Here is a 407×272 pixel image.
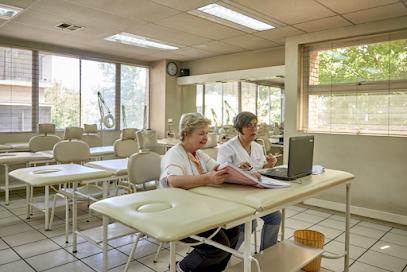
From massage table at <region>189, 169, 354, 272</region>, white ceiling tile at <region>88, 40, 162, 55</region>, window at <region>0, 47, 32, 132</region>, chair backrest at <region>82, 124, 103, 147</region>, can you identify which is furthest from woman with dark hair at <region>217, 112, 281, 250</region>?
window at <region>0, 47, 32, 132</region>

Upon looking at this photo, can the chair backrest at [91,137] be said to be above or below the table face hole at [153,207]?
above

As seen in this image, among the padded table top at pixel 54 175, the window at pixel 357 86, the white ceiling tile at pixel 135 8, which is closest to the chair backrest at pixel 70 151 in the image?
the padded table top at pixel 54 175

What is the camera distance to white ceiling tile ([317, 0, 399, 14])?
310 centimetres

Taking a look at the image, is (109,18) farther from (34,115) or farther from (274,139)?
(274,139)

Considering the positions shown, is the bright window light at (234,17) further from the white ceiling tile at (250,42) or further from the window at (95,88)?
the window at (95,88)

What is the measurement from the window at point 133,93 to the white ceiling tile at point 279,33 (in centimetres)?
323

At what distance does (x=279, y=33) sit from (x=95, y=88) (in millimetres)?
3761

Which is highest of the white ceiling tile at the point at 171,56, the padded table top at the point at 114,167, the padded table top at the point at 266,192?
the white ceiling tile at the point at 171,56

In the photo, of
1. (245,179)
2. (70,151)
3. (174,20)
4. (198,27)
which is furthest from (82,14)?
(245,179)

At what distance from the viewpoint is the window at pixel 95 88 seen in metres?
6.01

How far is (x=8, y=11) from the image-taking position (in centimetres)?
377

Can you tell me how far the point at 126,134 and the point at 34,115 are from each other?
2086 mm

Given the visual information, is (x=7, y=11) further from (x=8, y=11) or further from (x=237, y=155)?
(x=237, y=155)

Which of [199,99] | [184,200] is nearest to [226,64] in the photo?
[199,99]
